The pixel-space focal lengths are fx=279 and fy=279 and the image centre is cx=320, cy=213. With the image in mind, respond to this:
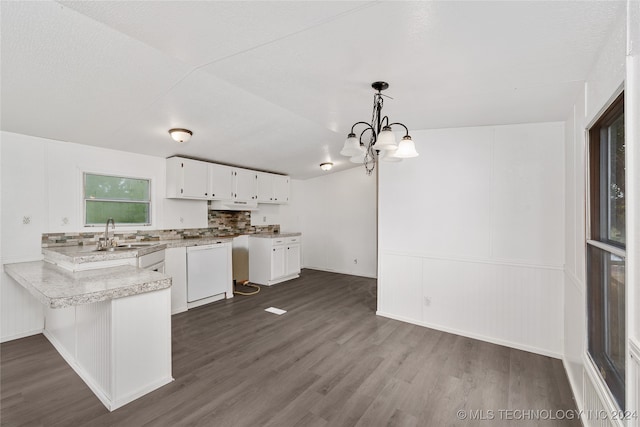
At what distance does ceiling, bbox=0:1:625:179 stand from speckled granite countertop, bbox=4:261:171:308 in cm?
148

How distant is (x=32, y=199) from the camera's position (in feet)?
10.1

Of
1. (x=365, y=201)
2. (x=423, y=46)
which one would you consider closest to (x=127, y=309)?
(x=423, y=46)

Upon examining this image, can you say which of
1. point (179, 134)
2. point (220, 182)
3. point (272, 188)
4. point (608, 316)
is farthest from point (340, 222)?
point (608, 316)

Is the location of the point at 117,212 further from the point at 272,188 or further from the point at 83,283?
the point at 272,188

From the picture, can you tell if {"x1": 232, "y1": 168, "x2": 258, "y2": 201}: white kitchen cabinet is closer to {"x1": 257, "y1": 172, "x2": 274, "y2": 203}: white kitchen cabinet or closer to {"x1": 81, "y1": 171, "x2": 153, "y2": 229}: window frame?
{"x1": 257, "y1": 172, "x2": 274, "y2": 203}: white kitchen cabinet

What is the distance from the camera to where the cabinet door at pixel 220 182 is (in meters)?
4.53

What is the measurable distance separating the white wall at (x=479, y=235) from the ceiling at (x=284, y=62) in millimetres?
302

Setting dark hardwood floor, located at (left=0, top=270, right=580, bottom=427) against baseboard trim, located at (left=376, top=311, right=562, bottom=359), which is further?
baseboard trim, located at (left=376, top=311, right=562, bottom=359)

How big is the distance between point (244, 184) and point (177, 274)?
6.41ft

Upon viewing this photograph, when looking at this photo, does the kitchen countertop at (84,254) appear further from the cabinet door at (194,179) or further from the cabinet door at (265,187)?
the cabinet door at (265,187)

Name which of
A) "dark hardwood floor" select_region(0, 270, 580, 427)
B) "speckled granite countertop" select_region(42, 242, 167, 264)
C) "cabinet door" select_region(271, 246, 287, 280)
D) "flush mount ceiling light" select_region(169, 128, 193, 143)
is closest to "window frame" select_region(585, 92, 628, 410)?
"dark hardwood floor" select_region(0, 270, 580, 427)

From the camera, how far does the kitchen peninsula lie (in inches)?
76.4

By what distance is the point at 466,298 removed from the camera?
319 cm

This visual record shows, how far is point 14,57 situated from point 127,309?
1807mm
